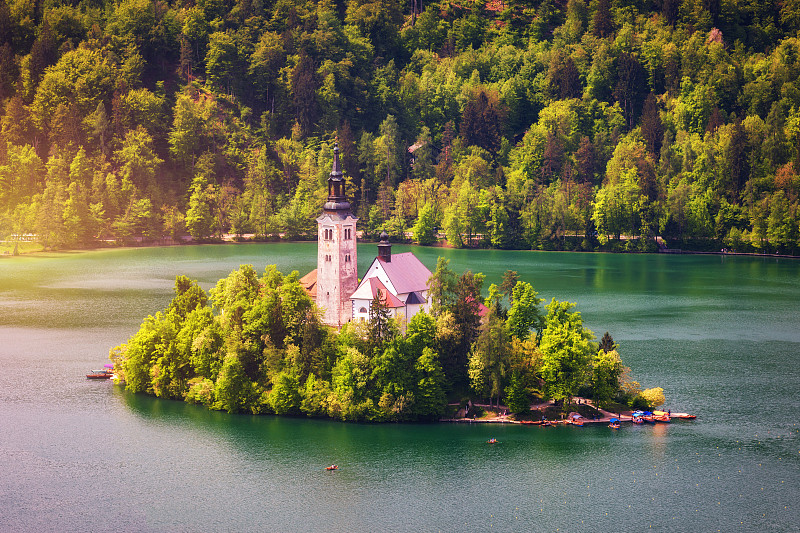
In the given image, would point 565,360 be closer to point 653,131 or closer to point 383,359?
point 383,359

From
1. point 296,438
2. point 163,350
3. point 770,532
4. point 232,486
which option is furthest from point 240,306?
point 770,532

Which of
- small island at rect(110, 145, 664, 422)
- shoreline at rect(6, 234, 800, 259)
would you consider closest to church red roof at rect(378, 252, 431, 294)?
small island at rect(110, 145, 664, 422)

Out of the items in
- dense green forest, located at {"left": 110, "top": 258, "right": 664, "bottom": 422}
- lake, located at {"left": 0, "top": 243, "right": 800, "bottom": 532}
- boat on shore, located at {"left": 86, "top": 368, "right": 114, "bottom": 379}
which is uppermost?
dense green forest, located at {"left": 110, "top": 258, "right": 664, "bottom": 422}

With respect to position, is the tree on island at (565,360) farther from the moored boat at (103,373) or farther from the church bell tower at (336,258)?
the moored boat at (103,373)

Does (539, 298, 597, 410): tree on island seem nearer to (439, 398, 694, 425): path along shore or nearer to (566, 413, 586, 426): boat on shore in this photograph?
(566, 413, 586, 426): boat on shore

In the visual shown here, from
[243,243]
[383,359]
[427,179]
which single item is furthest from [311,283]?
[427,179]

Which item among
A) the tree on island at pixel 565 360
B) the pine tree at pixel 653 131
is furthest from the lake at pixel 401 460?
the pine tree at pixel 653 131
